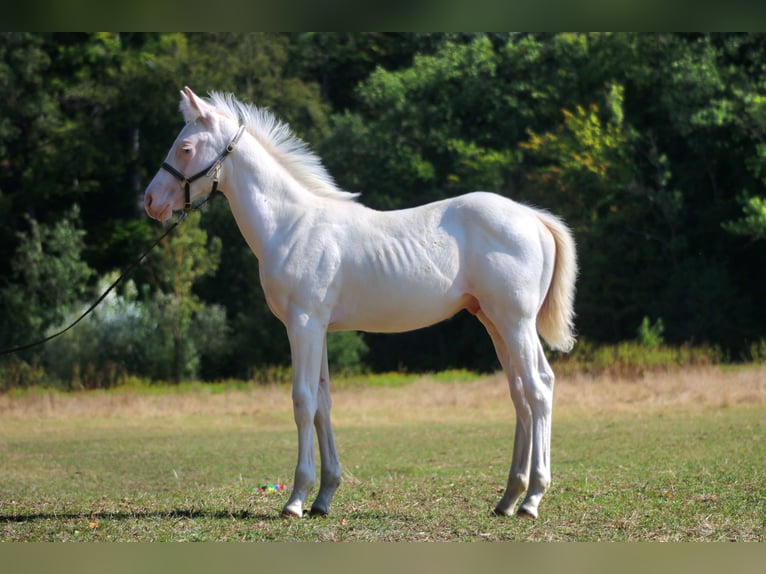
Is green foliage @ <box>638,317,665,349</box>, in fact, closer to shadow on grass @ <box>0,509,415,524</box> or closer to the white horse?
the white horse

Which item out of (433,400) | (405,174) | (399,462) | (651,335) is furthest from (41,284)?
(399,462)

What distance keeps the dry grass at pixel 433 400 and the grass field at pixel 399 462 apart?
71mm

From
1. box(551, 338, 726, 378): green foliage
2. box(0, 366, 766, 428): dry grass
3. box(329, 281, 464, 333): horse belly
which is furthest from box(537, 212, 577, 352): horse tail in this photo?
box(551, 338, 726, 378): green foliage

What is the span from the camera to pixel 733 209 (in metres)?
30.9

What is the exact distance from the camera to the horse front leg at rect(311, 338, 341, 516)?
780 centimetres

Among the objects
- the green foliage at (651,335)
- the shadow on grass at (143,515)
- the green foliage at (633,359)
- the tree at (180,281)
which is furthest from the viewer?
the tree at (180,281)

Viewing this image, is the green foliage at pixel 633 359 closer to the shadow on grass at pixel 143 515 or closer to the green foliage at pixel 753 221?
the green foliage at pixel 753 221

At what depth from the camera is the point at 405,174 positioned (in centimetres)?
3500

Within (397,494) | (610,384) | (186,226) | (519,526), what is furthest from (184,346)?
(519,526)

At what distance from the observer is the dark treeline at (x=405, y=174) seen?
30.0 meters

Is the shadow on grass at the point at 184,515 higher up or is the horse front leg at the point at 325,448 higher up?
the horse front leg at the point at 325,448

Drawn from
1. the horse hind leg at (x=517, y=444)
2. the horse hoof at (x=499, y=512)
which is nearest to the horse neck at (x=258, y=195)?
the horse hind leg at (x=517, y=444)

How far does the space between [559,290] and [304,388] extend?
210 centimetres

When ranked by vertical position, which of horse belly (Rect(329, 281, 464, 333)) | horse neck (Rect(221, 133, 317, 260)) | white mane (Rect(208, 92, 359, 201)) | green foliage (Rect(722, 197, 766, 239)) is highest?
green foliage (Rect(722, 197, 766, 239))
